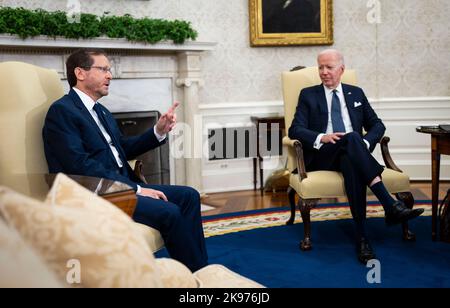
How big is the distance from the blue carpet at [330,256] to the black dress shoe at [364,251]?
0.16 ft

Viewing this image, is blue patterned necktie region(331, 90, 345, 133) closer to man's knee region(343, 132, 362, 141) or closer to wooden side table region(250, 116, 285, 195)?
man's knee region(343, 132, 362, 141)

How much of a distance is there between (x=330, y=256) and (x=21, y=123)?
2010 mm

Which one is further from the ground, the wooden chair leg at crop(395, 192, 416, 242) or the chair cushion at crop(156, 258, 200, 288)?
the chair cushion at crop(156, 258, 200, 288)

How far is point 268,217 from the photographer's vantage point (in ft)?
15.1

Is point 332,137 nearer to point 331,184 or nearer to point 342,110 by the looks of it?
point 331,184

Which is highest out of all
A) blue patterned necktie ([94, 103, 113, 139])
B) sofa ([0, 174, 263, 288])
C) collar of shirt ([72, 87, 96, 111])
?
collar of shirt ([72, 87, 96, 111])

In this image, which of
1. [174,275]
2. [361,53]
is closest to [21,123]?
[174,275]

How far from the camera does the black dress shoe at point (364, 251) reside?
3.32 meters

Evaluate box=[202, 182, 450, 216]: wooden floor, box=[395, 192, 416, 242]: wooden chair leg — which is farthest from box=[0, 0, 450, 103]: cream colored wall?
box=[395, 192, 416, 242]: wooden chair leg

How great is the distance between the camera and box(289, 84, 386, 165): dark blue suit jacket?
3883mm

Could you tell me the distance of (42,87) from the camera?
2.91 meters

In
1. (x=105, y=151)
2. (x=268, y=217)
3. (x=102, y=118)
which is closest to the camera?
(x=105, y=151)

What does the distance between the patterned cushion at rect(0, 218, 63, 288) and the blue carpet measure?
2.22 m

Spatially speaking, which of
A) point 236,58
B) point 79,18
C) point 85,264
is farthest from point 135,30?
point 85,264
